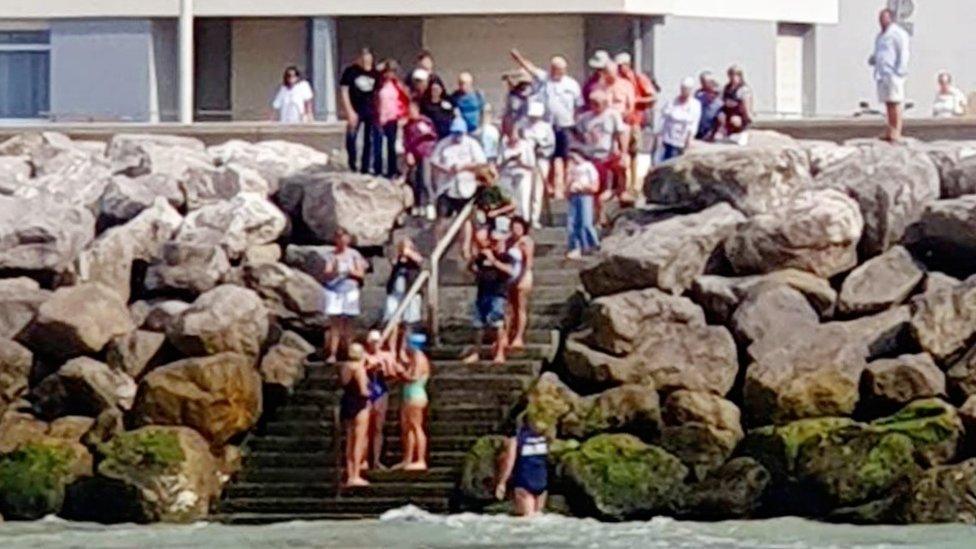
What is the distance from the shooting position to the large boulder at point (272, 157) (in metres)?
36.7

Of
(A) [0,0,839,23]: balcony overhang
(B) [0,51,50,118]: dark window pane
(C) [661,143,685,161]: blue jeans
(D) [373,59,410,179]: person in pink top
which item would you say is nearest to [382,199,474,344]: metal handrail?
(D) [373,59,410,179]: person in pink top

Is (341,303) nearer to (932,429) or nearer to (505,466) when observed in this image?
(505,466)

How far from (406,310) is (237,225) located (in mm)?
3694

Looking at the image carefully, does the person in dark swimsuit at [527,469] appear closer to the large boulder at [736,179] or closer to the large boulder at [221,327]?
the large boulder at [221,327]

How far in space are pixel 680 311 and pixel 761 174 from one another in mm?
2806

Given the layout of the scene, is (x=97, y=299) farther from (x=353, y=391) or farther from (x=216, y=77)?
(x=216, y=77)

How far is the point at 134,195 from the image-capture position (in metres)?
35.6

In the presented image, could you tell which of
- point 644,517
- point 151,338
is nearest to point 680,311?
point 644,517

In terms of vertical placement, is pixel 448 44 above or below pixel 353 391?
above

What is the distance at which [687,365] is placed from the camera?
30734 mm

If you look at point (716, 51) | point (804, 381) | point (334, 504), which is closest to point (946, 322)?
point (804, 381)

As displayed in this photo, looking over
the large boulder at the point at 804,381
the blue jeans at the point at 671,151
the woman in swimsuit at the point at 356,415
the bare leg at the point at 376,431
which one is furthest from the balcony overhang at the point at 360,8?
the woman in swimsuit at the point at 356,415

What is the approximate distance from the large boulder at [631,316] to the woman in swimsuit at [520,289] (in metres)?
0.69

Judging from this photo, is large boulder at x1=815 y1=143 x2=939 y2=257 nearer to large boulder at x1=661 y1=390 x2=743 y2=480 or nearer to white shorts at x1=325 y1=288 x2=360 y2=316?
large boulder at x1=661 y1=390 x2=743 y2=480
